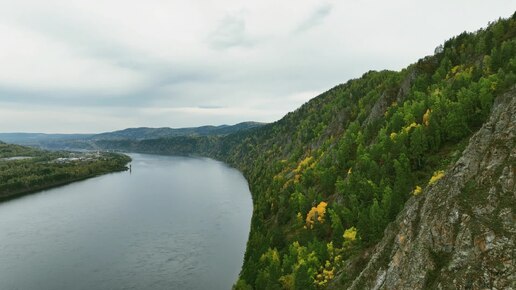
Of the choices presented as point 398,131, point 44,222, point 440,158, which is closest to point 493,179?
point 440,158

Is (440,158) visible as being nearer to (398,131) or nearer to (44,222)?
(398,131)

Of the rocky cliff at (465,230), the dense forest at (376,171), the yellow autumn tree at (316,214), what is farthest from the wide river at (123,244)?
the rocky cliff at (465,230)

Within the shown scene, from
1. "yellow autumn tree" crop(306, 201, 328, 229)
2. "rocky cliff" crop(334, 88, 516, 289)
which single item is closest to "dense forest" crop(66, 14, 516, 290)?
"yellow autumn tree" crop(306, 201, 328, 229)

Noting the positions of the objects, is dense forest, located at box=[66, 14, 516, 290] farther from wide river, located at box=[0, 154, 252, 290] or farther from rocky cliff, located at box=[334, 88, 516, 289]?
wide river, located at box=[0, 154, 252, 290]

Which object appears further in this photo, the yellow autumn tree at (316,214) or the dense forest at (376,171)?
the yellow autumn tree at (316,214)

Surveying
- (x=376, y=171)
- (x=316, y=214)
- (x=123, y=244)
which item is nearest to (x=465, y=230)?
(x=376, y=171)

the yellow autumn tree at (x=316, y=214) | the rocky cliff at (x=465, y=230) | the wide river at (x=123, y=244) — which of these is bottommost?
the wide river at (x=123, y=244)

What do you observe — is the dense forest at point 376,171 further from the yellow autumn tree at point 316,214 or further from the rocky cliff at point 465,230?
the rocky cliff at point 465,230
